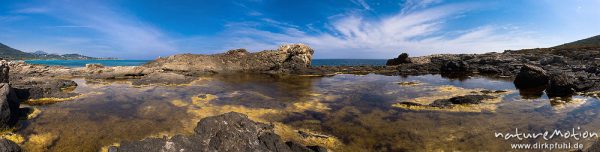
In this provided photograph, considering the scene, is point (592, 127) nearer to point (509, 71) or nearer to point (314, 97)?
point (314, 97)

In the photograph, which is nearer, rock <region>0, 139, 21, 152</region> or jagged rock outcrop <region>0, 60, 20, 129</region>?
rock <region>0, 139, 21, 152</region>

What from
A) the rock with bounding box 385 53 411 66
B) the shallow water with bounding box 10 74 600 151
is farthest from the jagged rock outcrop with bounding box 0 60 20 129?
the rock with bounding box 385 53 411 66

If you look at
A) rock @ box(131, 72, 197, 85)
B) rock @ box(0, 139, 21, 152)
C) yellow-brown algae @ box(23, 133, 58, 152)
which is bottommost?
yellow-brown algae @ box(23, 133, 58, 152)

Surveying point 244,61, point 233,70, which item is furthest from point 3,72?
A: point 244,61

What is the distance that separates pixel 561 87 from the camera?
2250cm

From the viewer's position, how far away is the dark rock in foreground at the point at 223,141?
959cm

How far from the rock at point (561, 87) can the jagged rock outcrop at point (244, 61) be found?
128 feet

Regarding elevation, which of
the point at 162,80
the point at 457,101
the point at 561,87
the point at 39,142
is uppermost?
the point at 561,87

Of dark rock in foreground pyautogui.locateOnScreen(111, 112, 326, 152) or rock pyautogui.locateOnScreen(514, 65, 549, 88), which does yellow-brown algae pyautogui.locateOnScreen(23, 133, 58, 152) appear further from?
rock pyautogui.locateOnScreen(514, 65, 549, 88)

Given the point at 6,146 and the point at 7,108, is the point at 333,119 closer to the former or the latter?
the point at 6,146

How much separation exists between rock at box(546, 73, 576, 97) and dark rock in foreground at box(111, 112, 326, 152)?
22.1 metres

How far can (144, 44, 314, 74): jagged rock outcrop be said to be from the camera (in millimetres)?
58125

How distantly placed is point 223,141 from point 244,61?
53.8 metres

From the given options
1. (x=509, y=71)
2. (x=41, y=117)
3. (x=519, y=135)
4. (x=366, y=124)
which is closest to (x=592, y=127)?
(x=519, y=135)
